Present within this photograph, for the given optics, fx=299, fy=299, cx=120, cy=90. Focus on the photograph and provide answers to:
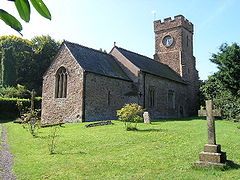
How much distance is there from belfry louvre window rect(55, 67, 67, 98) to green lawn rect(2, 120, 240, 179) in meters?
11.2

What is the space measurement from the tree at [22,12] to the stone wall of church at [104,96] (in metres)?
24.1

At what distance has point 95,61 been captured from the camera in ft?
92.6

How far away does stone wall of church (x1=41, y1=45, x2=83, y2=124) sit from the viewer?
83.7ft

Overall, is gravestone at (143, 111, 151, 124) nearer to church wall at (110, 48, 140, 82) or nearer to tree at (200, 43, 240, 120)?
church wall at (110, 48, 140, 82)

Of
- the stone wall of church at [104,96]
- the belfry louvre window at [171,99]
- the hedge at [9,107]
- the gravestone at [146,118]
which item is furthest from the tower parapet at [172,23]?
the gravestone at [146,118]

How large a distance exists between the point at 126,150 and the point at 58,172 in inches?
152

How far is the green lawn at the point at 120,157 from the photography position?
8.66m

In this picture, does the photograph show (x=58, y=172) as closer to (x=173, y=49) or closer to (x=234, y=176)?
(x=234, y=176)

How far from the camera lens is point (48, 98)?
28.0 metres

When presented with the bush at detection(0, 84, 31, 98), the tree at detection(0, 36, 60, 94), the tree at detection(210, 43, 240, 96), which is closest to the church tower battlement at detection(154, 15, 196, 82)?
the tree at detection(210, 43, 240, 96)

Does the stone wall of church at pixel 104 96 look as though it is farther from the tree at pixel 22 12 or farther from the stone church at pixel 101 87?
the tree at pixel 22 12

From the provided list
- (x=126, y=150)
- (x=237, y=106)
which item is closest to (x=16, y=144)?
(x=126, y=150)

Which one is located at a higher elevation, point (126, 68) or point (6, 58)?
point (6, 58)

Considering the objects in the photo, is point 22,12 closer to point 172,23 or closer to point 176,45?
point 176,45
